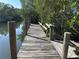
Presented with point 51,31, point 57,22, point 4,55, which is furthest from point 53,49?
point 4,55

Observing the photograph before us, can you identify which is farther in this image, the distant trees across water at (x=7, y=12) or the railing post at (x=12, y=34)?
the distant trees across water at (x=7, y=12)

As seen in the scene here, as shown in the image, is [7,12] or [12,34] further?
[7,12]

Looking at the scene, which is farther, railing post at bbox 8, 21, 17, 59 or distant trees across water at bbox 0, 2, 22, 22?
distant trees across water at bbox 0, 2, 22, 22

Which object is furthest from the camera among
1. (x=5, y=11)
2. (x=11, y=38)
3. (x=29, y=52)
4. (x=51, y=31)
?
(x=5, y=11)

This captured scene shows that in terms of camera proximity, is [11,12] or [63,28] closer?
[63,28]

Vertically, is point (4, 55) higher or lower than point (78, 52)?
lower

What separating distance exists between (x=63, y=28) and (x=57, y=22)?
73cm

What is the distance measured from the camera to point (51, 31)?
7090 mm

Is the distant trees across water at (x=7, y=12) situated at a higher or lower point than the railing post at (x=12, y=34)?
higher

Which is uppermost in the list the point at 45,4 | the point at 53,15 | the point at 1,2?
the point at 1,2

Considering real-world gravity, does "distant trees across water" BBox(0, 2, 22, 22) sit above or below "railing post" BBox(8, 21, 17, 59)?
above

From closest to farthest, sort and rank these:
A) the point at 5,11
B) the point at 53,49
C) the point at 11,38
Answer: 1. the point at 11,38
2. the point at 53,49
3. the point at 5,11

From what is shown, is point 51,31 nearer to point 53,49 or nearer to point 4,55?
point 53,49

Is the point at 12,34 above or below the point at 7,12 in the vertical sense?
below
